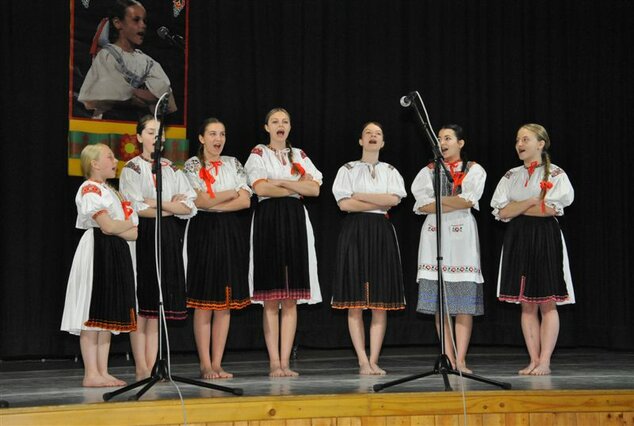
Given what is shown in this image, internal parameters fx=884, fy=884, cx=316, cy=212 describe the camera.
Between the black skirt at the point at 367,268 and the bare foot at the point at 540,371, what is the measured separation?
2.92 ft

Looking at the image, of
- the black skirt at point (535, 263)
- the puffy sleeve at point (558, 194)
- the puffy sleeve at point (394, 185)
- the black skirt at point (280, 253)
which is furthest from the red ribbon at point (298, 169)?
the puffy sleeve at point (558, 194)

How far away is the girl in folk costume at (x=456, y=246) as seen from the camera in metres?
5.57

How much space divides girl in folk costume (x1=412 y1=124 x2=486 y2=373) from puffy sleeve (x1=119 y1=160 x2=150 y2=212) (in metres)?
1.79

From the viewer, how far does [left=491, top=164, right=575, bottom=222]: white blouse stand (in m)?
5.47

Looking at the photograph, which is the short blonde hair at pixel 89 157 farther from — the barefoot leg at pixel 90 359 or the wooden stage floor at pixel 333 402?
the wooden stage floor at pixel 333 402

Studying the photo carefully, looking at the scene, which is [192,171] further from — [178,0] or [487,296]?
[487,296]

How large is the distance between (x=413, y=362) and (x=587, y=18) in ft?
11.2

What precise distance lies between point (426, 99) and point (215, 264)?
3.02m

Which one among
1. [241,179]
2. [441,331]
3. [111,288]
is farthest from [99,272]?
[441,331]

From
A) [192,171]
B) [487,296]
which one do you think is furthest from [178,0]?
[487,296]

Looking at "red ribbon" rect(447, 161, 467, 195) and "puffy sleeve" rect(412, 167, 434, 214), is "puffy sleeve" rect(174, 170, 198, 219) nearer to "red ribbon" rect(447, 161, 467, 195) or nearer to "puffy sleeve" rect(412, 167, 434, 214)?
"puffy sleeve" rect(412, 167, 434, 214)

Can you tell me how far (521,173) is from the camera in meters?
5.68

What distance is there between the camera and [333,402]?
423cm

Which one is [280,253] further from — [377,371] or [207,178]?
[377,371]
